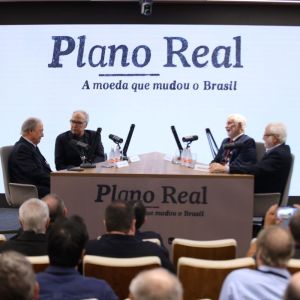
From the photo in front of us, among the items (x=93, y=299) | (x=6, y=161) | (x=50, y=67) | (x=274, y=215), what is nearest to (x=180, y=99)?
(x=50, y=67)

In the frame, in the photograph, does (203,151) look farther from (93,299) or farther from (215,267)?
(93,299)

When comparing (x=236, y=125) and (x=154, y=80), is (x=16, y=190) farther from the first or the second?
(x=154, y=80)

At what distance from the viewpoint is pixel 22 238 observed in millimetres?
3160

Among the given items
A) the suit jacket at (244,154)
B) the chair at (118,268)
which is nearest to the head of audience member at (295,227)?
the chair at (118,268)

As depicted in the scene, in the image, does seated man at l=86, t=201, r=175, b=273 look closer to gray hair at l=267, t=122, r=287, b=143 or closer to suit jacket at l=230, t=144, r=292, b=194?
suit jacket at l=230, t=144, r=292, b=194

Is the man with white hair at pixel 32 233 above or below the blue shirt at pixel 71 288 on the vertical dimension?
above

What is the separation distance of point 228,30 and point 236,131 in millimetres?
2367

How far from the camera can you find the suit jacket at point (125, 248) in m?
2.98

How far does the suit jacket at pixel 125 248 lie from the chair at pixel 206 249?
0.46 metres

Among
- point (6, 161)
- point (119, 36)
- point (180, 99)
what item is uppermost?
point (119, 36)

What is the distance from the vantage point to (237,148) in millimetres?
5543

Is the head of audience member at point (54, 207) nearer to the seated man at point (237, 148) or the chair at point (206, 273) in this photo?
the chair at point (206, 273)

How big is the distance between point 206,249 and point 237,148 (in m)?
2.22

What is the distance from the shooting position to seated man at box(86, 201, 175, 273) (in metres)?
2.98
